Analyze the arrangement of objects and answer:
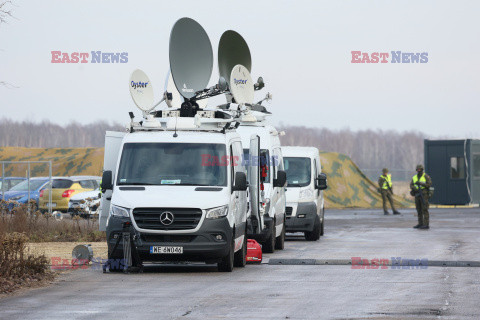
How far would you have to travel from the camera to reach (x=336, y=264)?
18.3 metres

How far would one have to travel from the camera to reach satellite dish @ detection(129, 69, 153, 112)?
18.7 metres

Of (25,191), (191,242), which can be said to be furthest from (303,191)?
(25,191)

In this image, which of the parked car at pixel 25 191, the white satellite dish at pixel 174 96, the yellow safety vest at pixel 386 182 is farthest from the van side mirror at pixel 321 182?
the yellow safety vest at pixel 386 182

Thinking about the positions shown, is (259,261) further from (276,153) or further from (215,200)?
(276,153)

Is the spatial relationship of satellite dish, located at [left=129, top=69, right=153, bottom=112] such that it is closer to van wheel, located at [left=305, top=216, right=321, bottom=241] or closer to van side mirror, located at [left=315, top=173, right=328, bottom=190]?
van wheel, located at [left=305, top=216, right=321, bottom=241]

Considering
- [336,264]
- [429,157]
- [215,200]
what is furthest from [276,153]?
[429,157]

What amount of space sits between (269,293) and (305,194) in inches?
497

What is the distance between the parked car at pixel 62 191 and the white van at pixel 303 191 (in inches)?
549

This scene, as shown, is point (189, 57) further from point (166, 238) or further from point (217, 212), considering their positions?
point (166, 238)

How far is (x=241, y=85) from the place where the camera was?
20.4 meters

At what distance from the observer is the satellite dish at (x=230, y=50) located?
23.5 metres

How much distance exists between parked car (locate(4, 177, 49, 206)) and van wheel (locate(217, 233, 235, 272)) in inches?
884

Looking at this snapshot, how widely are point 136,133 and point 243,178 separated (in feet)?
7.16

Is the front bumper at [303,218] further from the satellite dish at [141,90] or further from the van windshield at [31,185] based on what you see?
the van windshield at [31,185]
